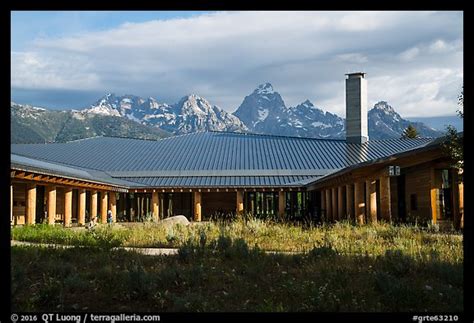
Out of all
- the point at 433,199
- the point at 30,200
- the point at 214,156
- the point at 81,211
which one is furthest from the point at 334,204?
the point at 30,200

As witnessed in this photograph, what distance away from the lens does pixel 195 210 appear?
32.8m

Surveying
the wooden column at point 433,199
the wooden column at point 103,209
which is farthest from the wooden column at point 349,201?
the wooden column at point 103,209

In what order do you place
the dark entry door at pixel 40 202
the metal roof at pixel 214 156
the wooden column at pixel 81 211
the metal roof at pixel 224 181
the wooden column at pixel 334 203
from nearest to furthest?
the wooden column at pixel 81 211 → the wooden column at pixel 334 203 → the dark entry door at pixel 40 202 → the metal roof at pixel 224 181 → the metal roof at pixel 214 156

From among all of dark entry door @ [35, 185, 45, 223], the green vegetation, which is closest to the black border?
the green vegetation

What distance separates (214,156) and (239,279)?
30.1 metres

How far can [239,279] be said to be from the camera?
29.2 feet

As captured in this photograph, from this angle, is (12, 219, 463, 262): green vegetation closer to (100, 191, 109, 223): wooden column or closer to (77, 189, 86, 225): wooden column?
(77, 189, 86, 225): wooden column

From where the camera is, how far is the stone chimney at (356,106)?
40562mm

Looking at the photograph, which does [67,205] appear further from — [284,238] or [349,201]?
[284,238]

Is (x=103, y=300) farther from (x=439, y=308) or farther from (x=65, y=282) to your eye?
(x=439, y=308)

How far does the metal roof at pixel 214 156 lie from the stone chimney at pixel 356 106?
105cm

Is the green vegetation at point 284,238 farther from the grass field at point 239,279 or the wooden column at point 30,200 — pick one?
the wooden column at point 30,200

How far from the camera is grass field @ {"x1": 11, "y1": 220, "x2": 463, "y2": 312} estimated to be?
25.2 feet
